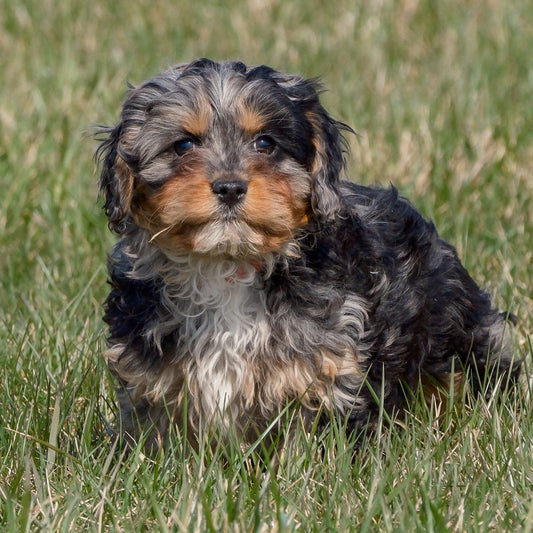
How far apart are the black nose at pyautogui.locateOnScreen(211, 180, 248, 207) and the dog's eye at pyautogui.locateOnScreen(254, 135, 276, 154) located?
0.29m

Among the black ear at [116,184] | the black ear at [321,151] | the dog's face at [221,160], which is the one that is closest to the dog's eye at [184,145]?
the dog's face at [221,160]

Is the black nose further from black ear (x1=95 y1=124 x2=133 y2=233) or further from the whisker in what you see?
black ear (x1=95 y1=124 x2=133 y2=233)

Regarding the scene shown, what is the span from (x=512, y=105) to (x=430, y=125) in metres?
0.84

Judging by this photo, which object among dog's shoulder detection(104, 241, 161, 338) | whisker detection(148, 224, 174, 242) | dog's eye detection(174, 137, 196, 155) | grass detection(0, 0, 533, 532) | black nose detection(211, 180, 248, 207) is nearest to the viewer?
grass detection(0, 0, 533, 532)

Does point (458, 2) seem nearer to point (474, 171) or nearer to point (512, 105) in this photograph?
point (512, 105)

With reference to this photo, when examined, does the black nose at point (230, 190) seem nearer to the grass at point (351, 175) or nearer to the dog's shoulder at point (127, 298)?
the dog's shoulder at point (127, 298)

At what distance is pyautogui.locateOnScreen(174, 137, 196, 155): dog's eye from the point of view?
423 cm

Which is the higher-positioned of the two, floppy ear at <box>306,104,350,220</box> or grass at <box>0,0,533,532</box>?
floppy ear at <box>306,104,350,220</box>

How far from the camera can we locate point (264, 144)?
4.28m

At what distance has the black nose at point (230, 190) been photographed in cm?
398

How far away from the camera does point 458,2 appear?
37.3 ft

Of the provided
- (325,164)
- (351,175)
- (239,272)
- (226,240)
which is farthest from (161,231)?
(351,175)

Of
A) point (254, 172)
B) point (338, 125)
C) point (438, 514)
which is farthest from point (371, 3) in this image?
point (438, 514)

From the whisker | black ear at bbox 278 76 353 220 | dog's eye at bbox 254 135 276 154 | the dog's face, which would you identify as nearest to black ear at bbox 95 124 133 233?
the dog's face
